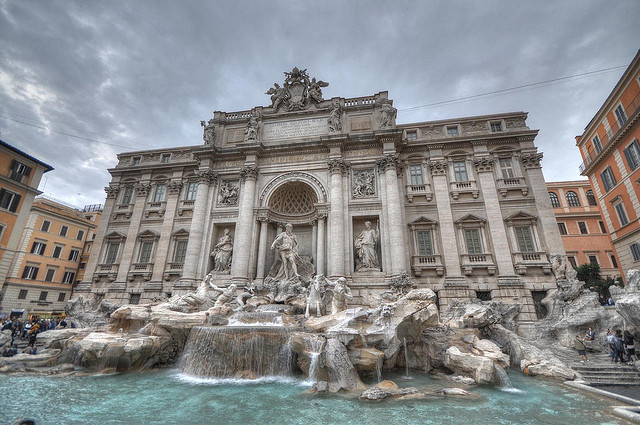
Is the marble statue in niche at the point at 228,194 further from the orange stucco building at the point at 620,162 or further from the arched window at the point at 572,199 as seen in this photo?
the arched window at the point at 572,199

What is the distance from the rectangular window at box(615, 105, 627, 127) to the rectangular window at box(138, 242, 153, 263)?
33652 millimetres

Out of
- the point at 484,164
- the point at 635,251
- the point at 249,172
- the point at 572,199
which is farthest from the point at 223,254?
the point at 572,199

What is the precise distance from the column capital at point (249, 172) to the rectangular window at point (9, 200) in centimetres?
1728

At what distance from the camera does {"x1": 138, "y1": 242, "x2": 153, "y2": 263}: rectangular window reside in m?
20.9

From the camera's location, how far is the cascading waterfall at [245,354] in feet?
30.0

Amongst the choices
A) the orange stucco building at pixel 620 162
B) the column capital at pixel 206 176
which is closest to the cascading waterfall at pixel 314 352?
the column capital at pixel 206 176

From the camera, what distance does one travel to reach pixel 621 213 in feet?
63.2

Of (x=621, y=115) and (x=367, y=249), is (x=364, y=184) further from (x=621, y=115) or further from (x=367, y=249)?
(x=621, y=115)

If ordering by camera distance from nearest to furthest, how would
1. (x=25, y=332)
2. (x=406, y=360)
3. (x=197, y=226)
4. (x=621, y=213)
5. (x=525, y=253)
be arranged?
(x=406, y=360)
(x=25, y=332)
(x=525, y=253)
(x=197, y=226)
(x=621, y=213)

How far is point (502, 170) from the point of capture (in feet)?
60.6

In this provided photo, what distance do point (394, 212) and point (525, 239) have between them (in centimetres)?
803

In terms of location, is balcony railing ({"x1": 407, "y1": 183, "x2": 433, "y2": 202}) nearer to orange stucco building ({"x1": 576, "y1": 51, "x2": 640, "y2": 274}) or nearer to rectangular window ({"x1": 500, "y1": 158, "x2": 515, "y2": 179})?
rectangular window ({"x1": 500, "y1": 158, "x2": 515, "y2": 179})

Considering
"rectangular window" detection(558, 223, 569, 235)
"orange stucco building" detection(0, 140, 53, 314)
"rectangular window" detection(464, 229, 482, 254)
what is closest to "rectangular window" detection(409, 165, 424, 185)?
"rectangular window" detection(464, 229, 482, 254)

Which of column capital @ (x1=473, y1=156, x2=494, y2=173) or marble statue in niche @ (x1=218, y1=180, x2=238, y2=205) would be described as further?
marble statue in niche @ (x1=218, y1=180, x2=238, y2=205)
